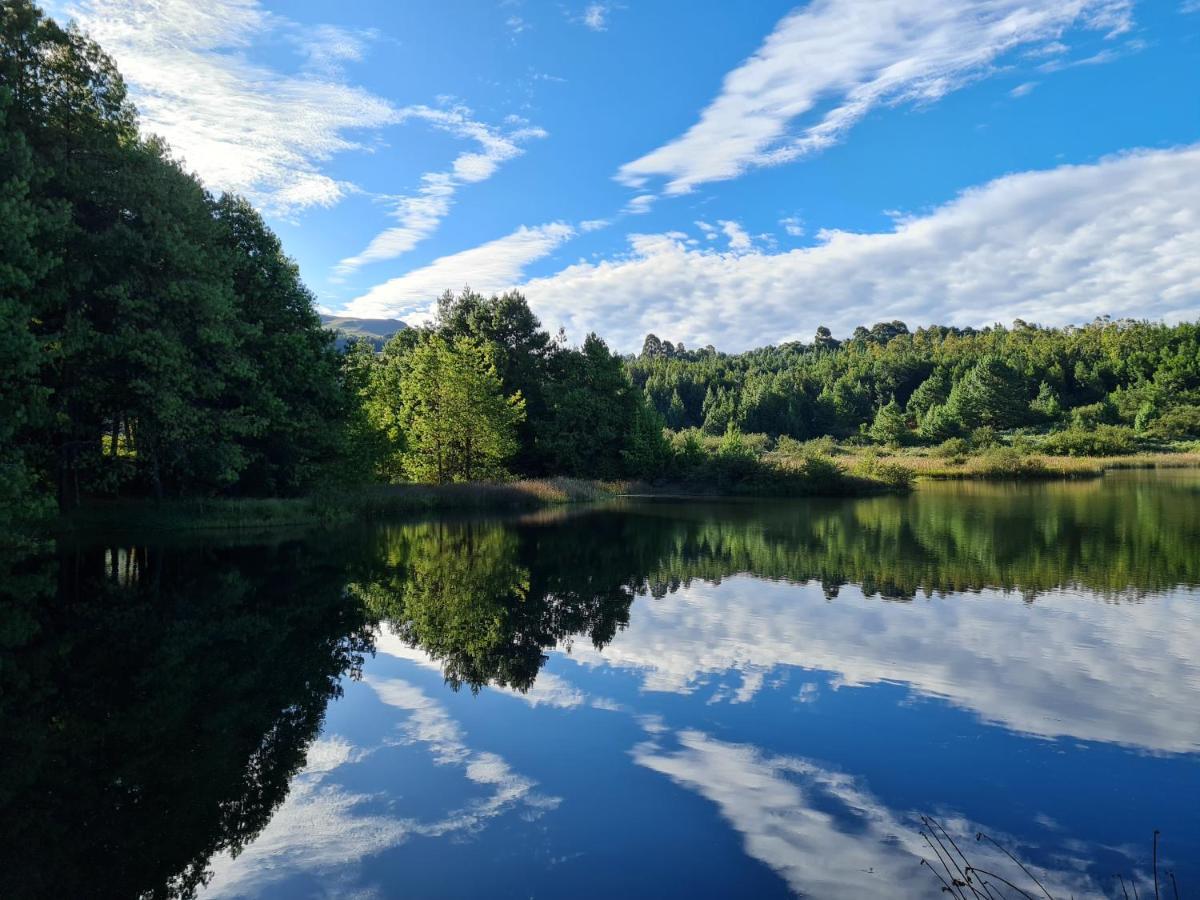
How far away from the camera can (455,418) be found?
44875 mm

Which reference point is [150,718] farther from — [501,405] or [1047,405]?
[1047,405]

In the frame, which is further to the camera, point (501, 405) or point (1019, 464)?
point (1019, 464)

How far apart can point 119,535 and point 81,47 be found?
1592 cm

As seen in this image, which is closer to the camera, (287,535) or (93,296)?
(93,296)

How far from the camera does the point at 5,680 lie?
9.22 metres

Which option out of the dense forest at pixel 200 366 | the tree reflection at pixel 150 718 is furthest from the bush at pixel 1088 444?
the tree reflection at pixel 150 718

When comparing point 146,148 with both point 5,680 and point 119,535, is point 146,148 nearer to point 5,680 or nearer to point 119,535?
point 119,535

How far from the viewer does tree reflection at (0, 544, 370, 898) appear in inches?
212

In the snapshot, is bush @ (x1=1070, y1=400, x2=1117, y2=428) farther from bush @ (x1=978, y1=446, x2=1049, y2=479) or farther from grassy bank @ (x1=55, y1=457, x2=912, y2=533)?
grassy bank @ (x1=55, y1=457, x2=912, y2=533)

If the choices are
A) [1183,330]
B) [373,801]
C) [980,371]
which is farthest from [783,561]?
[1183,330]

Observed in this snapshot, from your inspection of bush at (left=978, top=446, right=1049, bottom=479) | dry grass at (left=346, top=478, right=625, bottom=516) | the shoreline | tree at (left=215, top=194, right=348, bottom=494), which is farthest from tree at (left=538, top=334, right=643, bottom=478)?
bush at (left=978, top=446, right=1049, bottom=479)

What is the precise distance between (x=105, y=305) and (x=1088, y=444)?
8615cm

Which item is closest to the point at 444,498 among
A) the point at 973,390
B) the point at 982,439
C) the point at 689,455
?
the point at 689,455

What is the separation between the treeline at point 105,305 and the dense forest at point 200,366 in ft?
0.25
